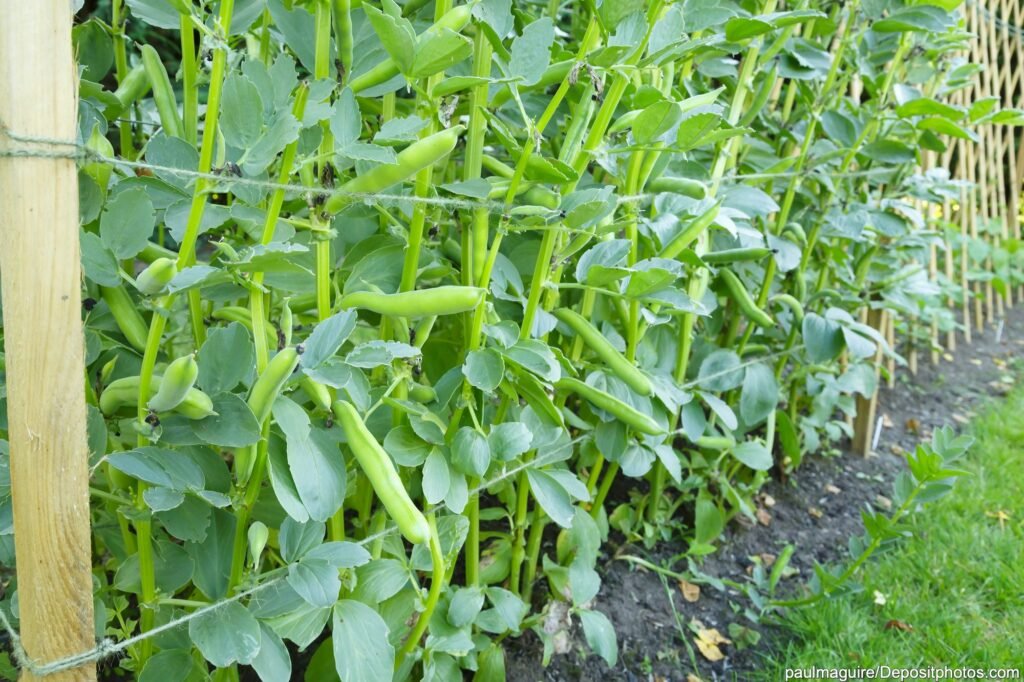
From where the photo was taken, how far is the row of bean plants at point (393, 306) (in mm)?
829

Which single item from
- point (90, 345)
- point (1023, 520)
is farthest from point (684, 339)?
point (1023, 520)

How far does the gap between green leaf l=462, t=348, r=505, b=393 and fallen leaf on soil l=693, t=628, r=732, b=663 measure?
0.94m

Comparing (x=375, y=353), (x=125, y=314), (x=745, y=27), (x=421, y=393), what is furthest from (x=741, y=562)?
(x=125, y=314)

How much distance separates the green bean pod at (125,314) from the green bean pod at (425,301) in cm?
29

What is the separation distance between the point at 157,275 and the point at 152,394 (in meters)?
0.18

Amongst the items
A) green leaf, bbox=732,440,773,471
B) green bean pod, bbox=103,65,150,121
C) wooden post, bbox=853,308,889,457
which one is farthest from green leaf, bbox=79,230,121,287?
wooden post, bbox=853,308,889,457

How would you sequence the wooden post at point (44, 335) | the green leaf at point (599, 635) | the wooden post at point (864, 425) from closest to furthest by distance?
1. the wooden post at point (44, 335)
2. the green leaf at point (599, 635)
3. the wooden post at point (864, 425)

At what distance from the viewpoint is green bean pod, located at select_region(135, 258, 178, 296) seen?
0.74 meters

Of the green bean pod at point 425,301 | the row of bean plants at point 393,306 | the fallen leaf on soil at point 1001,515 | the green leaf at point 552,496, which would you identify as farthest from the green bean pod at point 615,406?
the fallen leaf on soil at point 1001,515

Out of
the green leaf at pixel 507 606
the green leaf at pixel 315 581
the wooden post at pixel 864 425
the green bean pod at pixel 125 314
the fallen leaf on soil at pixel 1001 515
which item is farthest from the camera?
the wooden post at pixel 864 425

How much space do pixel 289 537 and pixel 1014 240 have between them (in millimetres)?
4894

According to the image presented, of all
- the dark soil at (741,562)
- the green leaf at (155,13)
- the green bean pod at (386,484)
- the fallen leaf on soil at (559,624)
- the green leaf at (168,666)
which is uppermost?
the green leaf at (155,13)

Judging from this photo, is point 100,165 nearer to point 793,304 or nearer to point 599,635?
point 599,635

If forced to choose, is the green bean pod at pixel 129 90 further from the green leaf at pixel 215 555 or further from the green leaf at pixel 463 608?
the green leaf at pixel 463 608
